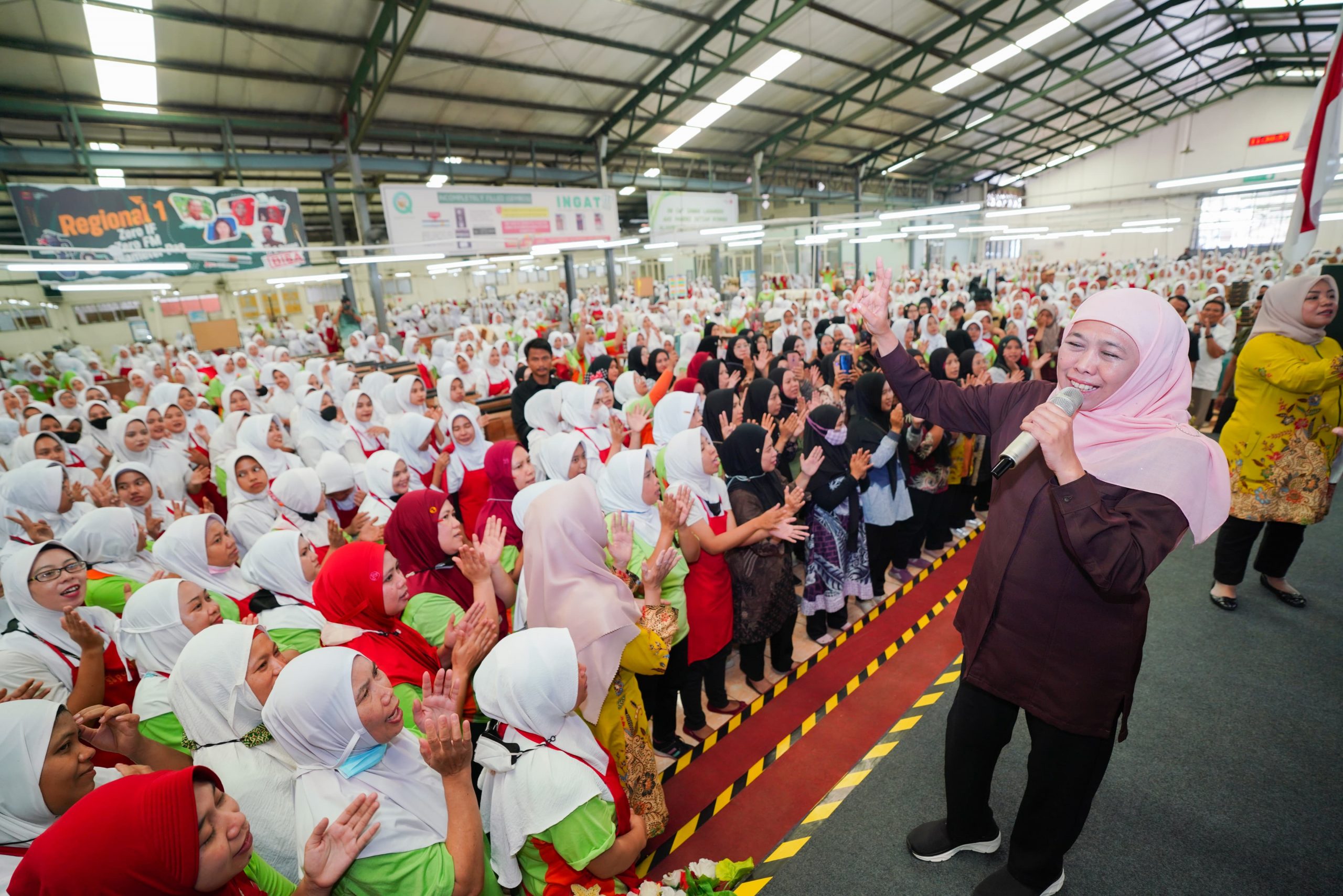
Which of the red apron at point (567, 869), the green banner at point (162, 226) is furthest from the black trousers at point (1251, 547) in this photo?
the green banner at point (162, 226)

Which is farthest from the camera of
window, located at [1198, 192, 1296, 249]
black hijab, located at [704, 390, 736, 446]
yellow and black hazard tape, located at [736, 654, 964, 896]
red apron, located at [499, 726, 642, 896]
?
window, located at [1198, 192, 1296, 249]

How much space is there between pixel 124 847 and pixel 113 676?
1.88 meters

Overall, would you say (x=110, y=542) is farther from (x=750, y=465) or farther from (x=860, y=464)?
(x=860, y=464)

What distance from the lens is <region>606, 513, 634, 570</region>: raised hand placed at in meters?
2.22

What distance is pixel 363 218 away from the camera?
11.3 meters

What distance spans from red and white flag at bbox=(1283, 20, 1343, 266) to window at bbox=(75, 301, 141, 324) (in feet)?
81.3

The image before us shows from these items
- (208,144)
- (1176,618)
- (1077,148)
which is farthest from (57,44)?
(1077,148)

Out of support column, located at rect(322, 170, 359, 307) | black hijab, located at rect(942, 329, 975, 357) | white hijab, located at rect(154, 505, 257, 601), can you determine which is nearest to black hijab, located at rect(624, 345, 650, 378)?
black hijab, located at rect(942, 329, 975, 357)

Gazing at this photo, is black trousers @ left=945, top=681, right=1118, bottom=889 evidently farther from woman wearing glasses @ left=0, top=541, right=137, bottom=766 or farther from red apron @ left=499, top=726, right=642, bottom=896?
woman wearing glasses @ left=0, top=541, right=137, bottom=766

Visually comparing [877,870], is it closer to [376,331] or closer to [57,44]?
[57,44]

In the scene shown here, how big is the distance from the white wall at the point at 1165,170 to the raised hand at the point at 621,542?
83.6ft

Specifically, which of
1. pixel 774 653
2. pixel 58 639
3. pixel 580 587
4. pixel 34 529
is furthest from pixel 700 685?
pixel 34 529

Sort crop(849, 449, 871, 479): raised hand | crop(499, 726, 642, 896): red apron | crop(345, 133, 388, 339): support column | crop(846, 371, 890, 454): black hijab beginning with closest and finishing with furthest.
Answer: crop(499, 726, 642, 896): red apron < crop(849, 449, 871, 479): raised hand < crop(846, 371, 890, 454): black hijab < crop(345, 133, 388, 339): support column

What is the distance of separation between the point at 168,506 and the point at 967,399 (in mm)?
4895
